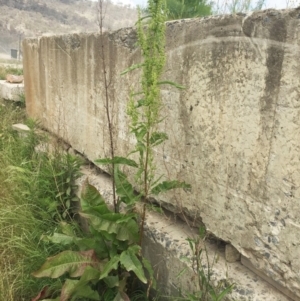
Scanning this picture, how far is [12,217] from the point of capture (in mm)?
3016

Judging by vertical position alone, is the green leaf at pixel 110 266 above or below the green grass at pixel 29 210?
above

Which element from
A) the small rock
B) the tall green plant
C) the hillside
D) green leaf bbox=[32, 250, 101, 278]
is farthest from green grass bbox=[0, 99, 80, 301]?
the hillside

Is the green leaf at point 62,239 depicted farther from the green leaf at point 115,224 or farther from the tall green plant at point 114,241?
the green leaf at point 115,224

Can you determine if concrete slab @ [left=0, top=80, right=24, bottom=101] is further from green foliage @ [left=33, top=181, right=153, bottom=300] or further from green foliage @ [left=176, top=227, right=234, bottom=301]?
green foliage @ [left=176, top=227, right=234, bottom=301]

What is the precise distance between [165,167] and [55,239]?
845mm

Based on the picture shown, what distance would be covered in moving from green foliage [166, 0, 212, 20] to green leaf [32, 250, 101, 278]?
7.57 ft

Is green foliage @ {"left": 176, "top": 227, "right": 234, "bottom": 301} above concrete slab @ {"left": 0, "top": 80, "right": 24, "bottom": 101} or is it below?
below

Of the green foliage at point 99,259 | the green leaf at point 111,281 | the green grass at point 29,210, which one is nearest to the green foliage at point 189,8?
the green grass at point 29,210

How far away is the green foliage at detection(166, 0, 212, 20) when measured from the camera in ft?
11.3

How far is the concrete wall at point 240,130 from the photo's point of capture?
1519 mm

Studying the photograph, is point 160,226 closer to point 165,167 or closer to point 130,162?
point 165,167

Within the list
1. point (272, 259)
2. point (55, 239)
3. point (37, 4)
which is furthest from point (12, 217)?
point (37, 4)

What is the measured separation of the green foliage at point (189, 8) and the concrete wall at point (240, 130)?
108cm

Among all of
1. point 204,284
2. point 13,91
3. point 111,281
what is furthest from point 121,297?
point 13,91
